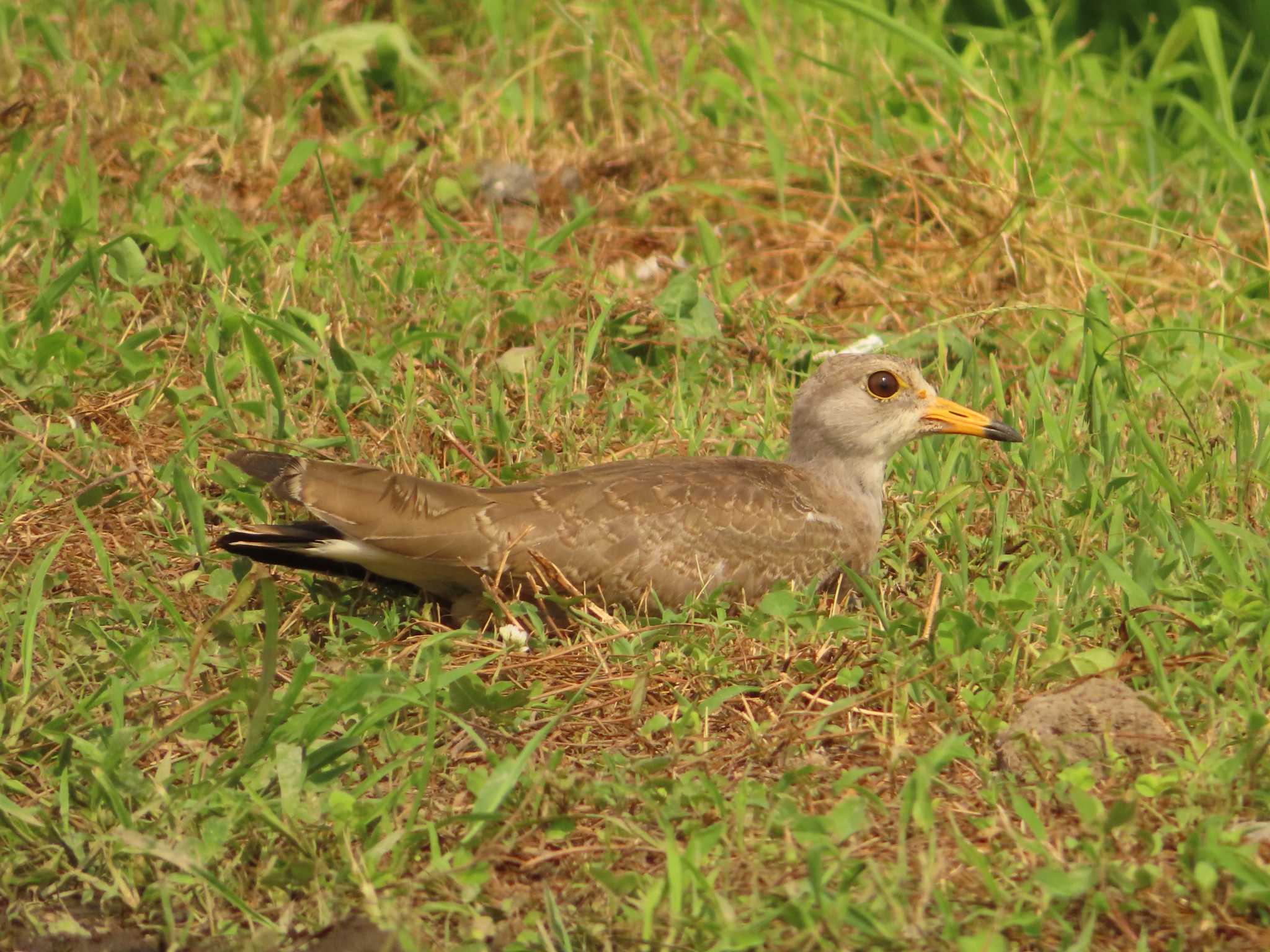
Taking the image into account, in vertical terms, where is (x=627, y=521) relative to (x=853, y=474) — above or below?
above

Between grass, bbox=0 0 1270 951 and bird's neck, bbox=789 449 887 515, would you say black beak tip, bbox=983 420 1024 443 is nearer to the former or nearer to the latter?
grass, bbox=0 0 1270 951

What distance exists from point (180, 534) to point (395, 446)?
78cm

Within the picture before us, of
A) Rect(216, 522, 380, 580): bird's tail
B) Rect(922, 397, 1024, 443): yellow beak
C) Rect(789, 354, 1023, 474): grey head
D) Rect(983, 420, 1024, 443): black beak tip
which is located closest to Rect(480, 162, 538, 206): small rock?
Rect(789, 354, 1023, 474): grey head

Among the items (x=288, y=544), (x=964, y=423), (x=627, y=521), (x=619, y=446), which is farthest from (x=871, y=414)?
(x=288, y=544)

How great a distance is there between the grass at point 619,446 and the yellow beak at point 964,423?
183 mm

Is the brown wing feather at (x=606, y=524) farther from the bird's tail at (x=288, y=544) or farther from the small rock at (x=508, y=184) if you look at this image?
the small rock at (x=508, y=184)

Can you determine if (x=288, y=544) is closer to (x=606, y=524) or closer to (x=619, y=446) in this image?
(x=606, y=524)

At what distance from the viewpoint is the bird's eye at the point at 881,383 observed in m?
5.53

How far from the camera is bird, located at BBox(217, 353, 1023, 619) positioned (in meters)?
4.79

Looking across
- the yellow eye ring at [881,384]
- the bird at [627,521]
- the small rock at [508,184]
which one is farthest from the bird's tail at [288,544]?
the small rock at [508,184]

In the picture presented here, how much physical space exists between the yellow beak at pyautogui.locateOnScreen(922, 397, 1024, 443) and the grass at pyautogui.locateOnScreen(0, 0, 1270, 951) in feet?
0.60

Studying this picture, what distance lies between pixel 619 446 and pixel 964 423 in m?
1.17

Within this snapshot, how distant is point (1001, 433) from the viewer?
5.45 meters

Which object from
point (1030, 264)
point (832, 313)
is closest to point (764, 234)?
point (832, 313)
